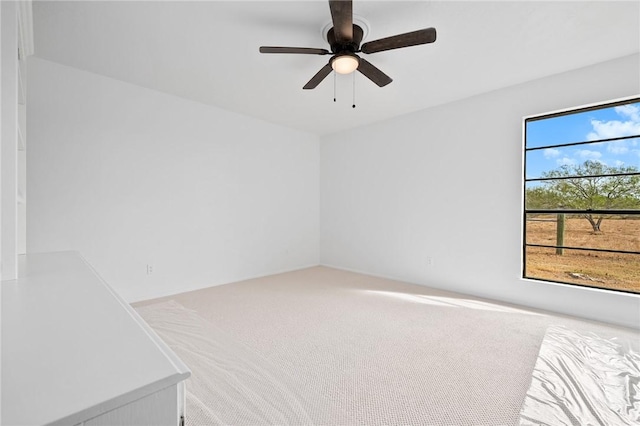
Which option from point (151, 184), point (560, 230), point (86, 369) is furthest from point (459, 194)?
point (86, 369)

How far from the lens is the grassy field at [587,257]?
10.5 ft

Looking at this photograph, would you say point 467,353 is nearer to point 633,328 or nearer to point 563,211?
point 633,328

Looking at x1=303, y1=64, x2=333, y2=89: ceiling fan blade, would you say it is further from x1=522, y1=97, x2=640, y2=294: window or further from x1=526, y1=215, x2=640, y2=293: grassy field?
x1=526, y1=215, x2=640, y2=293: grassy field

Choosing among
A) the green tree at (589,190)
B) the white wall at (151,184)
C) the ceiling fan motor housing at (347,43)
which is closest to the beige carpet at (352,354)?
the white wall at (151,184)

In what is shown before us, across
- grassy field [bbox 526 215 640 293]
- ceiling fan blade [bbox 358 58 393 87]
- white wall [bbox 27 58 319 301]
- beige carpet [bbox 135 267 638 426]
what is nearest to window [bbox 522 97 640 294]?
grassy field [bbox 526 215 640 293]

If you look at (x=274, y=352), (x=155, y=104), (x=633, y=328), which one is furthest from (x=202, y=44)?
(x=633, y=328)

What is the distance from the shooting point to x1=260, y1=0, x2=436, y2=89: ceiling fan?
191 centimetres

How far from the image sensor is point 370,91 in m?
3.57

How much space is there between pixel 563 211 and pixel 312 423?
134 inches

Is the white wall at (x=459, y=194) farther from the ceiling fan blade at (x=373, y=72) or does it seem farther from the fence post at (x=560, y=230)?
the ceiling fan blade at (x=373, y=72)

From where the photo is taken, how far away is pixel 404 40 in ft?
6.82

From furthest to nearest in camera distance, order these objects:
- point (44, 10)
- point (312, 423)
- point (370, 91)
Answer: point (370, 91) → point (44, 10) → point (312, 423)

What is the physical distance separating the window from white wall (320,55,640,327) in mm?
158

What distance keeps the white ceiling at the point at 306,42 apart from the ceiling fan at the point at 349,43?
0.20m
